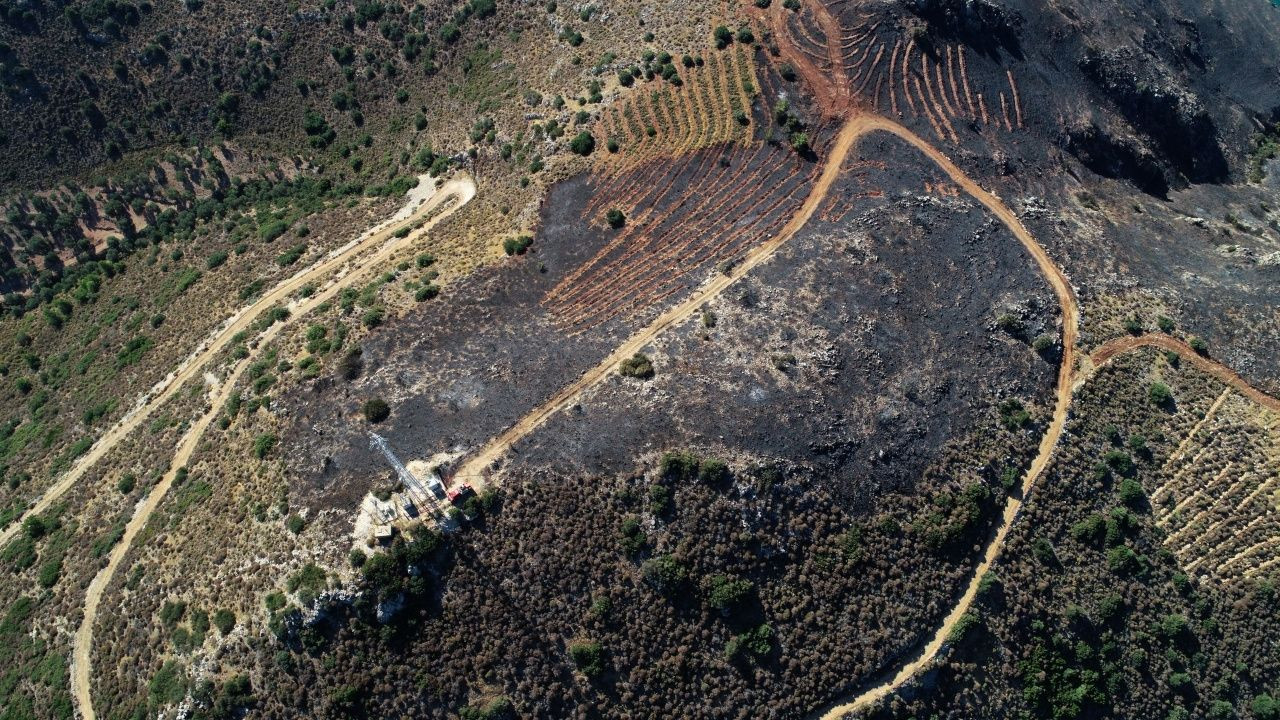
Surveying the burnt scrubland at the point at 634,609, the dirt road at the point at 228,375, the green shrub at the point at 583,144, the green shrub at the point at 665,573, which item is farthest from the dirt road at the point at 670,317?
the dirt road at the point at 228,375

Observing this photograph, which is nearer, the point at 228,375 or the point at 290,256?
the point at 228,375

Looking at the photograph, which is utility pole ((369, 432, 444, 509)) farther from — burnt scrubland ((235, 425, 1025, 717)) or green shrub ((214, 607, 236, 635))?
green shrub ((214, 607, 236, 635))

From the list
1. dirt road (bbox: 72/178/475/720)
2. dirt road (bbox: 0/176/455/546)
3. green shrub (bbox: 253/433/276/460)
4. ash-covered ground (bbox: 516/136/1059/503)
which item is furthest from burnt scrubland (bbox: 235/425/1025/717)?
dirt road (bbox: 0/176/455/546)

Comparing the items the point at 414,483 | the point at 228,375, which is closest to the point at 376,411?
the point at 414,483

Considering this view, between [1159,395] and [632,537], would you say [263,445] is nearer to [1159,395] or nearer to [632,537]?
A: [632,537]

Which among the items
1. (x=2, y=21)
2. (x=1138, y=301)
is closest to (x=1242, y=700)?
(x=1138, y=301)

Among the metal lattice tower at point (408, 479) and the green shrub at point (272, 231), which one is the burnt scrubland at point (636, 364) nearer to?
the green shrub at point (272, 231)
